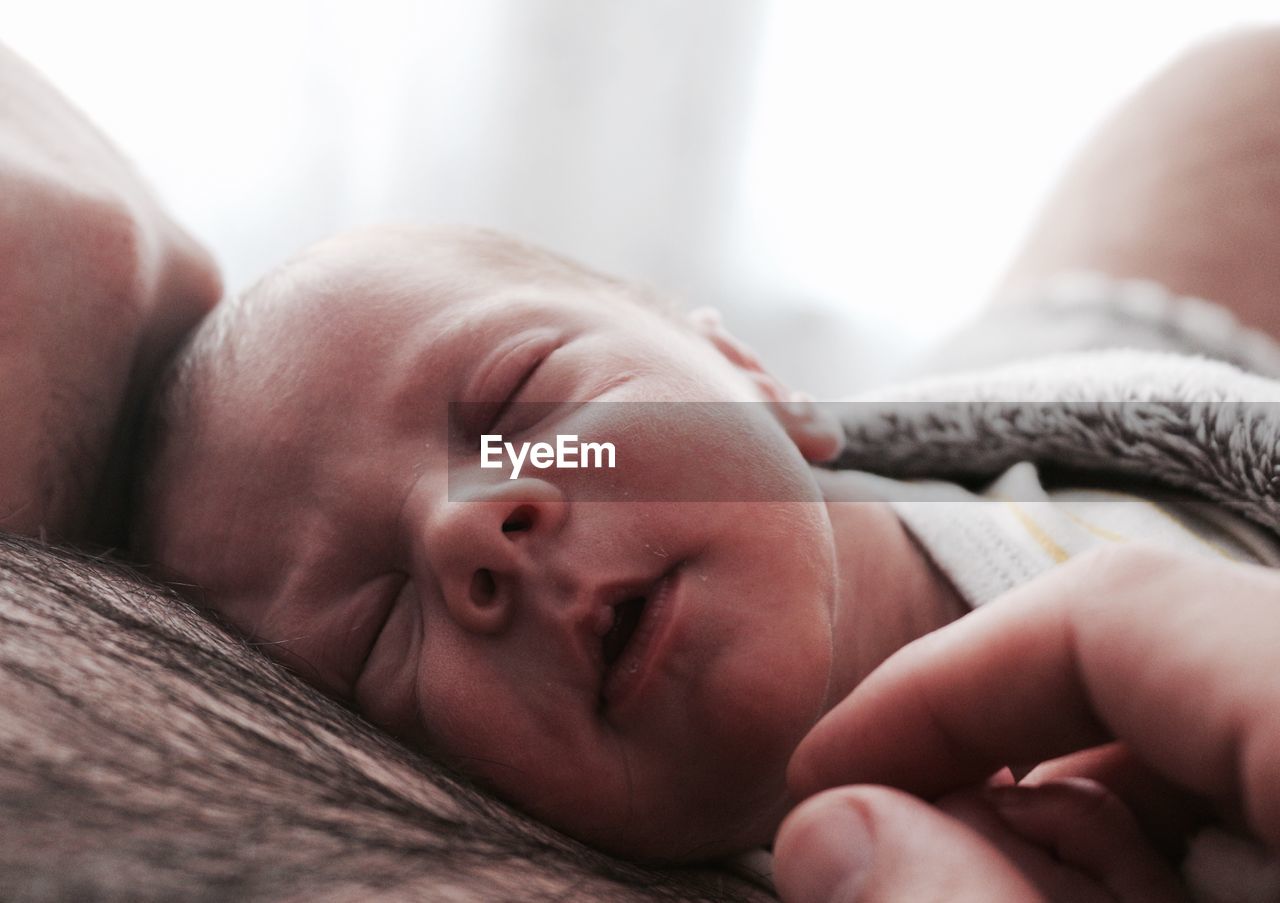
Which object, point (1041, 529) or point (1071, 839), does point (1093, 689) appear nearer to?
point (1071, 839)

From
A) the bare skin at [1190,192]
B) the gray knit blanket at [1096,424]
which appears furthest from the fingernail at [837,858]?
the bare skin at [1190,192]

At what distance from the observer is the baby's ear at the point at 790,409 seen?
94 cm

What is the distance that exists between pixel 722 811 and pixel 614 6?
4.65 feet

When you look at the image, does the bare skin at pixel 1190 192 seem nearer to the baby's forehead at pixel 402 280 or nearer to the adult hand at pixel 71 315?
the baby's forehead at pixel 402 280

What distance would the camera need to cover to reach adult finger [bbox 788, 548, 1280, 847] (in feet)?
1.10

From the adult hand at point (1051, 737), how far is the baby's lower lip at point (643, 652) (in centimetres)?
16

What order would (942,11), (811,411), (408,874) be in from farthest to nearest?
(942,11), (811,411), (408,874)

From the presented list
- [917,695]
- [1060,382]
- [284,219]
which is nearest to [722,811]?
[917,695]

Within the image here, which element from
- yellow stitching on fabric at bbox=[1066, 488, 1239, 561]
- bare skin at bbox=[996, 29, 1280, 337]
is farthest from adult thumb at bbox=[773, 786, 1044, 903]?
bare skin at bbox=[996, 29, 1280, 337]

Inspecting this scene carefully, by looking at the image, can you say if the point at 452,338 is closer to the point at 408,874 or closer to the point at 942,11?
the point at 408,874

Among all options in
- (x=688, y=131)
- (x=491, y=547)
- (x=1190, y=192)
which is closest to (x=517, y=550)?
(x=491, y=547)

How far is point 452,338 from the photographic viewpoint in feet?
2.48

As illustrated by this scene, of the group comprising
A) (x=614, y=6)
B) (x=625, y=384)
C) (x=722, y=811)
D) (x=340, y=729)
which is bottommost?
(x=722, y=811)

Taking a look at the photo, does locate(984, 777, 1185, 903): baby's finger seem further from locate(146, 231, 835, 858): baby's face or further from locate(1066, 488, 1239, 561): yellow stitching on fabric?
locate(1066, 488, 1239, 561): yellow stitching on fabric
